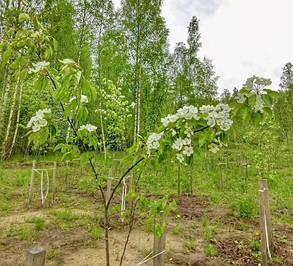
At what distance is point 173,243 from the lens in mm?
3562

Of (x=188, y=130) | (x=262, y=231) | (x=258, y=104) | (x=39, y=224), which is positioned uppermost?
(x=258, y=104)

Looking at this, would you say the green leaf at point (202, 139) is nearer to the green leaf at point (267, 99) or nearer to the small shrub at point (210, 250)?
the green leaf at point (267, 99)

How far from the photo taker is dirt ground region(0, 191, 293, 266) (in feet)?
9.96

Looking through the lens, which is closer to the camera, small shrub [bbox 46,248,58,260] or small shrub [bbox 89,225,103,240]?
small shrub [bbox 46,248,58,260]

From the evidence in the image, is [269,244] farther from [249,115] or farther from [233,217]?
[249,115]

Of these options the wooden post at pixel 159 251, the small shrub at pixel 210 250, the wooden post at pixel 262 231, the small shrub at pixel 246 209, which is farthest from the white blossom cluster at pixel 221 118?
the small shrub at pixel 246 209

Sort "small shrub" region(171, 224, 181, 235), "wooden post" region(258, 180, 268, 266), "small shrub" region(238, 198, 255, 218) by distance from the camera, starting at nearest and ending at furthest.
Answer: "wooden post" region(258, 180, 268, 266) < "small shrub" region(171, 224, 181, 235) < "small shrub" region(238, 198, 255, 218)

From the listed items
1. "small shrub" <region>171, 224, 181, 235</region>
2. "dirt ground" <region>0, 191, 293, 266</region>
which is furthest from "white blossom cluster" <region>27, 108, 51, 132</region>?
"small shrub" <region>171, 224, 181, 235</region>

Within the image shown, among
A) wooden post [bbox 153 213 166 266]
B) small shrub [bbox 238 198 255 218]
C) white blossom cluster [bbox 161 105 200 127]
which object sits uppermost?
white blossom cluster [bbox 161 105 200 127]

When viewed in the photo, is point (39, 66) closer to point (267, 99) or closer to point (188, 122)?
point (188, 122)

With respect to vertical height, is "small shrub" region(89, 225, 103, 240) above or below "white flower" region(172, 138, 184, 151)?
below

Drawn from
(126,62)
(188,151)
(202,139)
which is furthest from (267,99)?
(126,62)

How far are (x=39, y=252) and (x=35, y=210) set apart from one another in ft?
15.8

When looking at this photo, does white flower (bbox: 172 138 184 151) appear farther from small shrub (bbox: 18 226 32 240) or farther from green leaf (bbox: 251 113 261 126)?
small shrub (bbox: 18 226 32 240)
